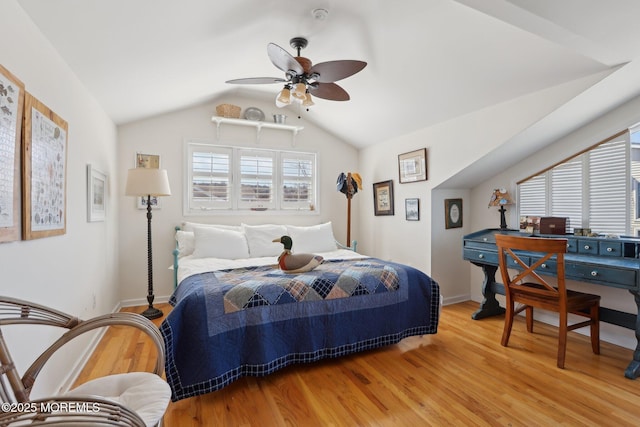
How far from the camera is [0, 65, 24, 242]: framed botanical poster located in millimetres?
1271

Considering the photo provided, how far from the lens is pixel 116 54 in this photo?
2139 millimetres

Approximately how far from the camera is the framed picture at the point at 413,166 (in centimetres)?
378

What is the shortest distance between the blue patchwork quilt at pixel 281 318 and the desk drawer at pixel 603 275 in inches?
40.7

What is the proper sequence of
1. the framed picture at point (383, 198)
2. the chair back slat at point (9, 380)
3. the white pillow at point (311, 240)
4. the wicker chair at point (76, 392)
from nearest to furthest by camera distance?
the wicker chair at point (76, 392), the chair back slat at point (9, 380), the white pillow at point (311, 240), the framed picture at point (383, 198)

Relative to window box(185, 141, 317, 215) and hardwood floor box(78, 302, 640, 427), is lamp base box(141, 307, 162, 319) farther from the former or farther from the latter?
window box(185, 141, 317, 215)

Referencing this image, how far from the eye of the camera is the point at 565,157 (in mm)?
3049

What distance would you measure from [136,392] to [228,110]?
3.49 meters

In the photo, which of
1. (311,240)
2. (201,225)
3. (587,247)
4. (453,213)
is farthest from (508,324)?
→ (201,225)

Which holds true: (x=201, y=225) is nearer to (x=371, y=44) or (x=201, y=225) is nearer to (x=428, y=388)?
(x=371, y=44)

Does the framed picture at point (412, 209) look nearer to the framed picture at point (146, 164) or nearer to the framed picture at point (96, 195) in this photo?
the framed picture at point (146, 164)

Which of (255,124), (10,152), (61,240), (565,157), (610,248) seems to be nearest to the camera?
(10,152)

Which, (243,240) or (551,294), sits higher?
(243,240)

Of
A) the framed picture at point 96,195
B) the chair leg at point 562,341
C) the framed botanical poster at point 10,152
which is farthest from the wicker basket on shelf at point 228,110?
the chair leg at point 562,341

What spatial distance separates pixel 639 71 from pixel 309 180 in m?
3.53
